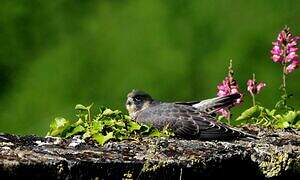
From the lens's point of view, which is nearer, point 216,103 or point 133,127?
point 133,127

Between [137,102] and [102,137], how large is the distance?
1912mm

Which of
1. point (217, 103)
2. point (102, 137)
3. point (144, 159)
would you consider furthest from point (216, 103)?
point (144, 159)

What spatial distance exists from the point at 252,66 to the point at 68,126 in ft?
8.71

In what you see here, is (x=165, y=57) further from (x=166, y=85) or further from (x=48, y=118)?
(x=48, y=118)

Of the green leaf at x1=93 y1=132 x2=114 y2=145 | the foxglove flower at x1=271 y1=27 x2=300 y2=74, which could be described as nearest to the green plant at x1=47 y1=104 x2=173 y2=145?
the green leaf at x1=93 y1=132 x2=114 y2=145

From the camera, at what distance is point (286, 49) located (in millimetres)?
4727

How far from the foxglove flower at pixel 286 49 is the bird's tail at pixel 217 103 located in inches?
17.9

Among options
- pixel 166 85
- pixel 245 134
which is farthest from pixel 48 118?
pixel 245 134

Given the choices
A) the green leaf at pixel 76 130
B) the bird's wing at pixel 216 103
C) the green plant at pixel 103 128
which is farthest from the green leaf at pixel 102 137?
the bird's wing at pixel 216 103

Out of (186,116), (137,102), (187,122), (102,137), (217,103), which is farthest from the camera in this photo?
(137,102)

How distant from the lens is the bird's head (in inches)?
187

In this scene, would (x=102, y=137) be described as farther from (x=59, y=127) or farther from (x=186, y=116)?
(x=186, y=116)

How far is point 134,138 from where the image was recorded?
9.69 feet

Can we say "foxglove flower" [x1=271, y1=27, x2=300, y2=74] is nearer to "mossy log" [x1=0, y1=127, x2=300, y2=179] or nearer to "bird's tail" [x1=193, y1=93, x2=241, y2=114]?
"bird's tail" [x1=193, y1=93, x2=241, y2=114]
